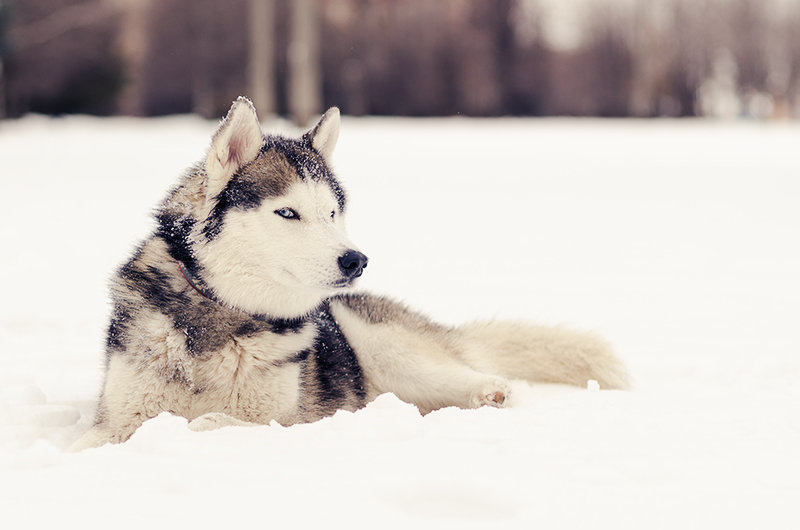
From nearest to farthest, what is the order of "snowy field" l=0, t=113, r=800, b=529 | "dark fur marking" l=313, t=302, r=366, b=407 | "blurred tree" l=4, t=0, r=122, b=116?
"snowy field" l=0, t=113, r=800, b=529 < "dark fur marking" l=313, t=302, r=366, b=407 < "blurred tree" l=4, t=0, r=122, b=116

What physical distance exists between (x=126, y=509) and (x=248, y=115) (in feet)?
4.90

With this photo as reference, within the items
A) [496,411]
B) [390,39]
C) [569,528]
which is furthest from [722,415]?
[390,39]

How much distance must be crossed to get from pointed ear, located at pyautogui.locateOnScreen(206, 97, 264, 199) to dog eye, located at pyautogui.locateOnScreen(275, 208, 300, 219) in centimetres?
24

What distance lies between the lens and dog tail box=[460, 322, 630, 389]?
13.3 ft

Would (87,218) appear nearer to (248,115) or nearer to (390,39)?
(248,115)

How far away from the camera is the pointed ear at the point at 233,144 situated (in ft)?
10.3

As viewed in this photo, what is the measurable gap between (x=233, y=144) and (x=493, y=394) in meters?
1.48

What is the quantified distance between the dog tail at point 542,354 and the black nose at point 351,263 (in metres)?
1.16

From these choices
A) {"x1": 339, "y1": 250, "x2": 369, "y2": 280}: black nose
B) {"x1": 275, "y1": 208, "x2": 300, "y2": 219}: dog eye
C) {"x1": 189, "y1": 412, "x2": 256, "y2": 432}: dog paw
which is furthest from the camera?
{"x1": 275, "y1": 208, "x2": 300, "y2": 219}: dog eye

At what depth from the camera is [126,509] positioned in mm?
2324

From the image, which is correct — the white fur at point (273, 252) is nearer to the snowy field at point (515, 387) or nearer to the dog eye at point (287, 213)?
the dog eye at point (287, 213)

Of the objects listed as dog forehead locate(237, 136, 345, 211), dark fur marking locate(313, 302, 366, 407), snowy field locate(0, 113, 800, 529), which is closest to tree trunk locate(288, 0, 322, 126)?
snowy field locate(0, 113, 800, 529)

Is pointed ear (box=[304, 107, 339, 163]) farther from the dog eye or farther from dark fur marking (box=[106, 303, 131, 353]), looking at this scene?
dark fur marking (box=[106, 303, 131, 353])

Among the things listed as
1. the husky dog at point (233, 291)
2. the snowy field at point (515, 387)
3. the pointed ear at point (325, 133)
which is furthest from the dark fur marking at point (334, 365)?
the pointed ear at point (325, 133)
